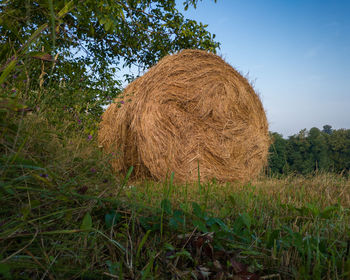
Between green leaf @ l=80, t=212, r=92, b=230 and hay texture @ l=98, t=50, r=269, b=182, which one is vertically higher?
hay texture @ l=98, t=50, r=269, b=182

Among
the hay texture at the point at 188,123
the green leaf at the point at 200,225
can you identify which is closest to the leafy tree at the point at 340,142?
the hay texture at the point at 188,123

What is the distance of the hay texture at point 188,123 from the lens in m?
4.04

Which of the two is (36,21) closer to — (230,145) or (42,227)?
(230,145)

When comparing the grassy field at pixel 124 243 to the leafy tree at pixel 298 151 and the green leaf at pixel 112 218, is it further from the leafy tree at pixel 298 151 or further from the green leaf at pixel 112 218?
the leafy tree at pixel 298 151

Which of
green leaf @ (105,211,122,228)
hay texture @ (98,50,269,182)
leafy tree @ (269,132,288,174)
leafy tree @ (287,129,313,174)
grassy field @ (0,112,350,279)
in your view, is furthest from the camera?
leafy tree @ (287,129,313,174)

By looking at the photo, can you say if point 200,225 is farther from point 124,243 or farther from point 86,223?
point 86,223

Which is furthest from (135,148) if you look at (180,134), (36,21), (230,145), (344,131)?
(344,131)

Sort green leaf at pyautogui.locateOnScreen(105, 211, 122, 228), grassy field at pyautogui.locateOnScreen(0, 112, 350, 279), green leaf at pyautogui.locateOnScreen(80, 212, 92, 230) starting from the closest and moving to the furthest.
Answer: grassy field at pyautogui.locateOnScreen(0, 112, 350, 279), green leaf at pyautogui.locateOnScreen(80, 212, 92, 230), green leaf at pyautogui.locateOnScreen(105, 211, 122, 228)

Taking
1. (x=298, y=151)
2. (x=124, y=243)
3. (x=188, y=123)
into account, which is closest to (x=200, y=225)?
(x=124, y=243)

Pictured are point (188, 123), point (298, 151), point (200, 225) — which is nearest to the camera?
point (200, 225)

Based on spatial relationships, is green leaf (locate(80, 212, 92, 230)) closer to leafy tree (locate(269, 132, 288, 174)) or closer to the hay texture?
leafy tree (locate(269, 132, 288, 174))

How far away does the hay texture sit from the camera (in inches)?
159

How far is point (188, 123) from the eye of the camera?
4484mm

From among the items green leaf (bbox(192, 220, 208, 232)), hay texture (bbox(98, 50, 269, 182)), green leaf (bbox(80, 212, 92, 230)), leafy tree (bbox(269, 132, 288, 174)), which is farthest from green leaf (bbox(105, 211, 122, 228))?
hay texture (bbox(98, 50, 269, 182))
